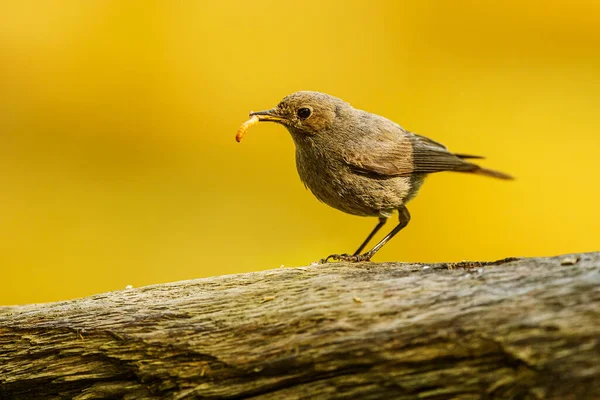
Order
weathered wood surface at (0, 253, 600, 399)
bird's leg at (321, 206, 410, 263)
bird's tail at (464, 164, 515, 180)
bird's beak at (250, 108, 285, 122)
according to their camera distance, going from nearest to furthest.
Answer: weathered wood surface at (0, 253, 600, 399) → bird's tail at (464, 164, 515, 180) → bird's leg at (321, 206, 410, 263) → bird's beak at (250, 108, 285, 122)

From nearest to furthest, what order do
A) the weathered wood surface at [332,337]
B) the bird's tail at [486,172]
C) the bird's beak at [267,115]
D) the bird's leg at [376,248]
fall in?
the weathered wood surface at [332,337] < the bird's tail at [486,172] < the bird's leg at [376,248] < the bird's beak at [267,115]

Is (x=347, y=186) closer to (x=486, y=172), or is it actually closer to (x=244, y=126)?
(x=244, y=126)

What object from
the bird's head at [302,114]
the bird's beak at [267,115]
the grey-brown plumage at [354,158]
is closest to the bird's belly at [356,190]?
the grey-brown plumage at [354,158]

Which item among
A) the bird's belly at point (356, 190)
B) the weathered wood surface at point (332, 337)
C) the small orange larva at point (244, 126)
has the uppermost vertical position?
the small orange larva at point (244, 126)

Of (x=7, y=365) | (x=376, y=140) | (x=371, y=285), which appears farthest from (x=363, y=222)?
(x=7, y=365)

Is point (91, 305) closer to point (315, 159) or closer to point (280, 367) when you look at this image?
point (280, 367)

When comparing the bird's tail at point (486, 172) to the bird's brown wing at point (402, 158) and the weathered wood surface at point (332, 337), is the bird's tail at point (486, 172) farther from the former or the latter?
the weathered wood surface at point (332, 337)

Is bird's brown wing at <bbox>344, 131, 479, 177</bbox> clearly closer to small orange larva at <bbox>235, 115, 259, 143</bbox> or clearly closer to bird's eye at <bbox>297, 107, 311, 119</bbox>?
bird's eye at <bbox>297, 107, 311, 119</bbox>

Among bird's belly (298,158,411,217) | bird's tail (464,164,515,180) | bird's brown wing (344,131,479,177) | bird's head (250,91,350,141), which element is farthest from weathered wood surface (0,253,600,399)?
bird's head (250,91,350,141)
